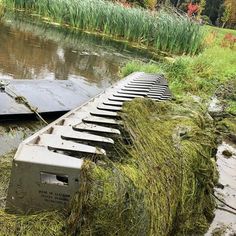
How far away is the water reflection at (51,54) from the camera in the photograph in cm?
812

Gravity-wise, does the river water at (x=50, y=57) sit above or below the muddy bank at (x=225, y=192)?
below

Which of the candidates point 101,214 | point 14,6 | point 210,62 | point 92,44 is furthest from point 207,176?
point 14,6

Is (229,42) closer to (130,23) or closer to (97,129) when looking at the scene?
(130,23)

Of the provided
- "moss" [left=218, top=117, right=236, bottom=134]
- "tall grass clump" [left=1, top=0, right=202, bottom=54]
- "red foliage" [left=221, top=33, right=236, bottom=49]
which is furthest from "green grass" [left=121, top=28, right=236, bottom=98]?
"red foliage" [left=221, top=33, right=236, bottom=49]

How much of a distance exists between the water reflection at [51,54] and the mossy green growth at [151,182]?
12.6 ft

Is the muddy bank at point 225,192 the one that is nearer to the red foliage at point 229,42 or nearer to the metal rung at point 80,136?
the metal rung at point 80,136

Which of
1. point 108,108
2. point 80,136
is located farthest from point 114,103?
point 80,136

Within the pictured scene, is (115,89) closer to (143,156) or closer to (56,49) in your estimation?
(143,156)

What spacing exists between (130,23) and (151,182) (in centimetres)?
1245

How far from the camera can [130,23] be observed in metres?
14.8

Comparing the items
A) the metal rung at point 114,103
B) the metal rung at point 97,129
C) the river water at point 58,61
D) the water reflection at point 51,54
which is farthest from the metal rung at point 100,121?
the water reflection at point 51,54

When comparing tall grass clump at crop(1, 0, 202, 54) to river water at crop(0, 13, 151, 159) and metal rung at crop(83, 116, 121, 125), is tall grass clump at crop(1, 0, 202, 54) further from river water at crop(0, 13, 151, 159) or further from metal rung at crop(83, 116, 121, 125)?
metal rung at crop(83, 116, 121, 125)

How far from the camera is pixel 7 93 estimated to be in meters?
5.10

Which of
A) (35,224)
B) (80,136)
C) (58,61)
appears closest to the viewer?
(35,224)
